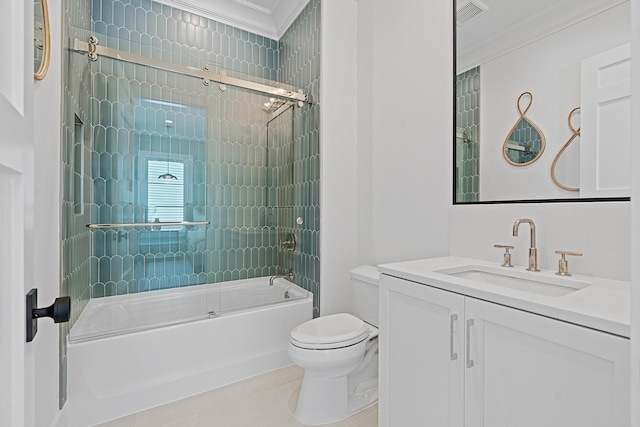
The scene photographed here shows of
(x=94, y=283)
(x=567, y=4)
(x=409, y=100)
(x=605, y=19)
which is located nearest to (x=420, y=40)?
(x=409, y=100)

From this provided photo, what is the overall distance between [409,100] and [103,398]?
2444 millimetres

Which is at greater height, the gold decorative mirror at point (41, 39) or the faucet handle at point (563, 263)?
the gold decorative mirror at point (41, 39)

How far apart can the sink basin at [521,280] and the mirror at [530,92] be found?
1.15ft

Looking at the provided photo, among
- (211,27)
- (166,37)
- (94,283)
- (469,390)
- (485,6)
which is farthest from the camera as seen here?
(211,27)

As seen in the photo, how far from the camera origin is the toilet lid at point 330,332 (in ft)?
5.36

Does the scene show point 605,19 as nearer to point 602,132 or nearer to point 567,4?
point 567,4

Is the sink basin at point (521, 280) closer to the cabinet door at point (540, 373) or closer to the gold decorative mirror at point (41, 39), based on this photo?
the cabinet door at point (540, 373)

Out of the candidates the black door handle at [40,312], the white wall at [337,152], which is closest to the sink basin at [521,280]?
the white wall at [337,152]

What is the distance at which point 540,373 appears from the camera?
2.79ft

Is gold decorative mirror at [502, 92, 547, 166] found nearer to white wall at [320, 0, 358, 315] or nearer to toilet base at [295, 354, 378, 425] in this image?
white wall at [320, 0, 358, 315]

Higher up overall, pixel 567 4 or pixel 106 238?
pixel 567 4

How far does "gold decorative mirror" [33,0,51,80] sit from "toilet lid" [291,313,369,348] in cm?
155

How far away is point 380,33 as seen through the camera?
223 cm

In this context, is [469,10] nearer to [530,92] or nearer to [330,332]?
[530,92]
